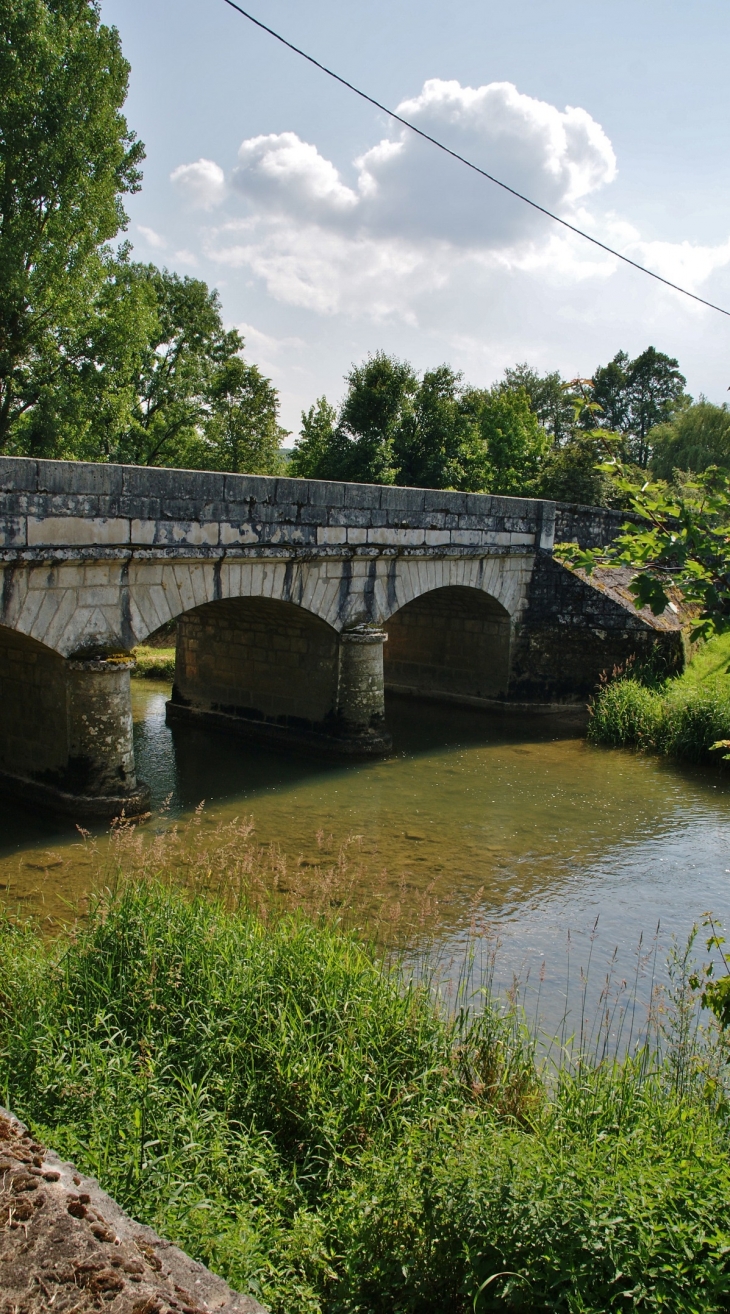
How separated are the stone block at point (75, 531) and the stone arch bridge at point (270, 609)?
0.06ft

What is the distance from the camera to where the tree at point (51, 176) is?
57.9ft

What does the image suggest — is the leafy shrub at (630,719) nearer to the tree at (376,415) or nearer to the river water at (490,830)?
the river water at (490,830)

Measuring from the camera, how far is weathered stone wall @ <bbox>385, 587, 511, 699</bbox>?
1616 cm

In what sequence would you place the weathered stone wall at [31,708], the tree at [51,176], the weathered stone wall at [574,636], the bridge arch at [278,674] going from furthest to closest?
the tree at [51,176]
the weathered stone wall at [574,636]
the bridge arch at [278,674]
the weathered stone wall at [31,708]

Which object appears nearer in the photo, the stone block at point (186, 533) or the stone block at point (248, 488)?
the stone block at point (186, 533)

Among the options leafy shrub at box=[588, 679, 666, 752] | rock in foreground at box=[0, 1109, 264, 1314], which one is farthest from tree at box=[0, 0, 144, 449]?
rock in foreground at box=[0, 1109, 264, 1314]

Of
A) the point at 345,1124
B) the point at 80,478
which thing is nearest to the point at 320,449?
the point at 80,478

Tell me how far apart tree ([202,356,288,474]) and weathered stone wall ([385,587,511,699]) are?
10.9 meters

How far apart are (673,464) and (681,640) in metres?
24.3

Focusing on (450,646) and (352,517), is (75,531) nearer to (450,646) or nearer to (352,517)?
(352,517)

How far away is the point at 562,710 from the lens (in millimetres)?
15812

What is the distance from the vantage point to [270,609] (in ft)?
42.4

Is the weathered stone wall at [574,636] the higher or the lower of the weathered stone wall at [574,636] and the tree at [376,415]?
the lower

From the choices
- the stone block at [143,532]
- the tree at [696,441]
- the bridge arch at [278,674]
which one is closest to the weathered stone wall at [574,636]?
the bridge arch at [278,674]
